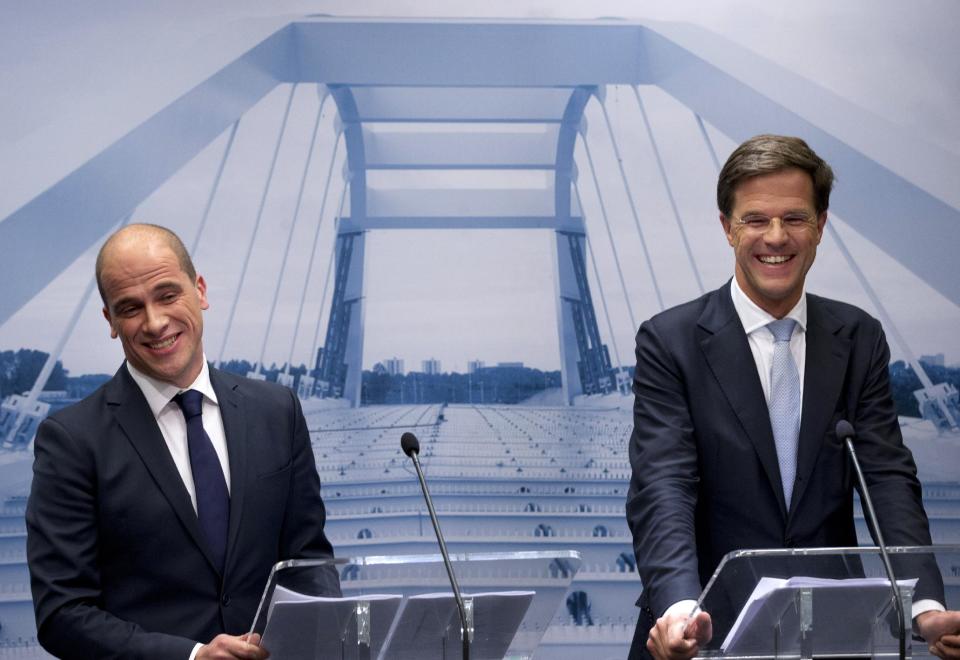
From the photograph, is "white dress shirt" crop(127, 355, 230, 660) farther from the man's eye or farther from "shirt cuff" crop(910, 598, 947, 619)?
"shirt cuff" crop(910, 598, 947, 619)

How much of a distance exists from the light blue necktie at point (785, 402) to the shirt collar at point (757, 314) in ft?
0.04

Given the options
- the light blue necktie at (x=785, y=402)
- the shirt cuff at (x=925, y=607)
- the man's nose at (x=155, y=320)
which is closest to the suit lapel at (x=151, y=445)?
the man's nose at (x=155, y=320)

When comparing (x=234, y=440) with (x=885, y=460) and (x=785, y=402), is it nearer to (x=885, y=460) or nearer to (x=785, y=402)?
(x=785, y=402)

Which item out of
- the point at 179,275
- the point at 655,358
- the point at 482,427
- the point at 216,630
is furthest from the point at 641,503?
the point at 482,427

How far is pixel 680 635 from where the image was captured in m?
1.41

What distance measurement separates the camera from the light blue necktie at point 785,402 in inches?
71.4

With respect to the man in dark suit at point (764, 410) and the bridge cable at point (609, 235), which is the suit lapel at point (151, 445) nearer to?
the man in dark suit at point (764, 410)

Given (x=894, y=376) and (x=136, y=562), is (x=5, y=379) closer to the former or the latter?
(x=136, y=562)

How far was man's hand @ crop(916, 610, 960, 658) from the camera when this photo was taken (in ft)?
4.75

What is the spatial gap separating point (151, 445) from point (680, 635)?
36.7 inches

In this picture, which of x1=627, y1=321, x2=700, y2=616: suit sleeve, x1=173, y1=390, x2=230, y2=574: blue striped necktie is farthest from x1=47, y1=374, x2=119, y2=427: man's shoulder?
x1=627, y1=321, x2=700, y2=616: suit sleeve

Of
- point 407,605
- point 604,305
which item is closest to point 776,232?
point 407,605

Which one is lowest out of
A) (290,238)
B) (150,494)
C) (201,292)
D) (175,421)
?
(150,494)

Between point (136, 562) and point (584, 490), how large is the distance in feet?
7.21
